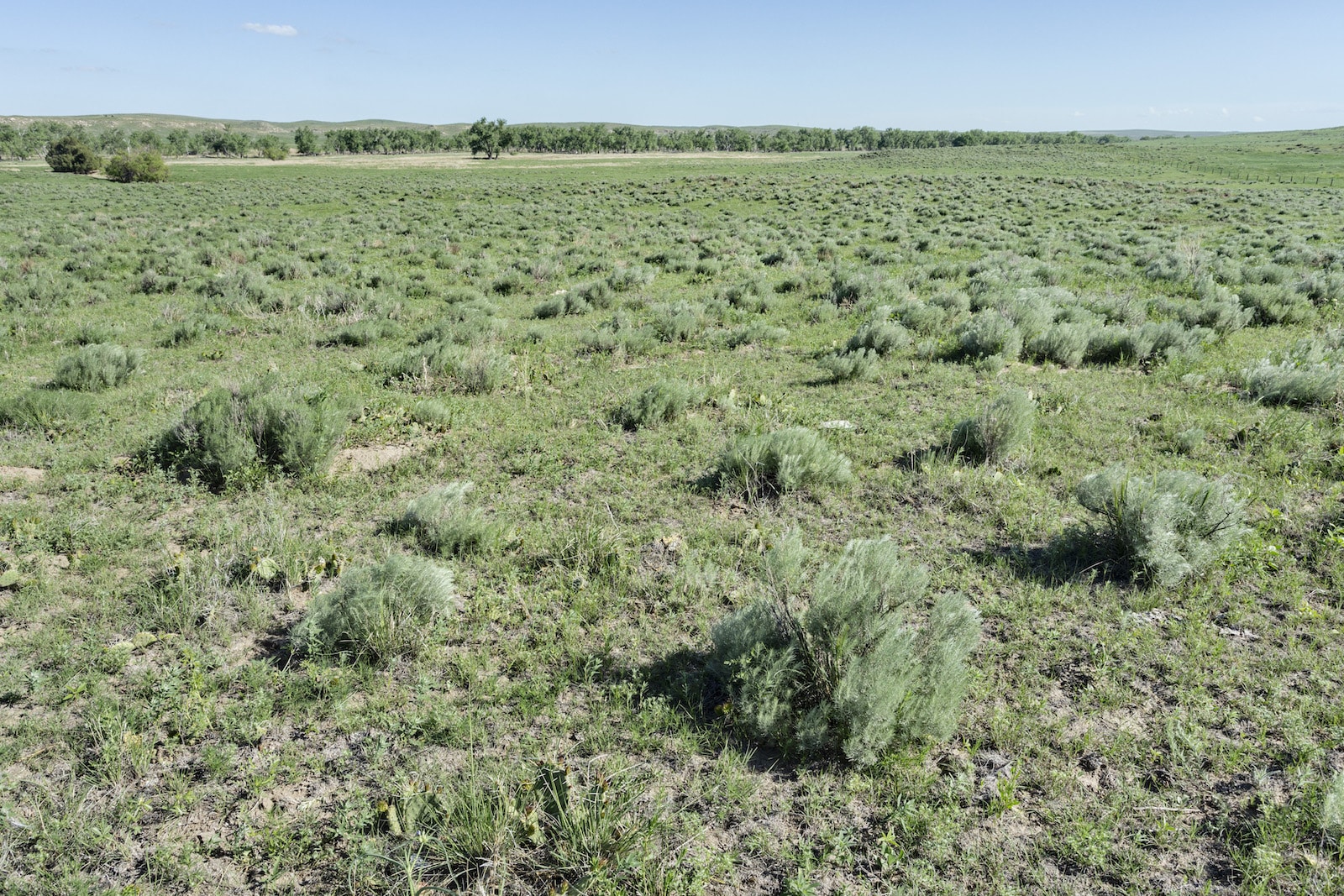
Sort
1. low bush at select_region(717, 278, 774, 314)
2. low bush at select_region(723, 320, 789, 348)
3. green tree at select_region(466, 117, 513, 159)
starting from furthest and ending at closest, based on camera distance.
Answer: green tree at select_region(466, 117, 513, 159), low bush at select_region(717, 278, 774, 314), low bush at select_region(723, 320, 789, 348)

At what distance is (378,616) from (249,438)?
3.46 metres

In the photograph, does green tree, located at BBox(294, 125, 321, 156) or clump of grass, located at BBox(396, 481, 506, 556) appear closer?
clump of grass, located at BBox(396, 481, 506, 556)

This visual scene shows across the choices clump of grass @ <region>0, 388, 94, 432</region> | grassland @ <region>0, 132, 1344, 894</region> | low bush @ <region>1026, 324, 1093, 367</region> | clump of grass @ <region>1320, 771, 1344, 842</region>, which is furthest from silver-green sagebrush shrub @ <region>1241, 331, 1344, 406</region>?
clump of grass @ <region>0, 388, 94, 432</region>

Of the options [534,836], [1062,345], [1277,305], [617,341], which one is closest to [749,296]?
[617,341]

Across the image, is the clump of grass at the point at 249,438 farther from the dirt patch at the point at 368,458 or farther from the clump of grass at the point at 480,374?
the clump of grass at the point at 480,374

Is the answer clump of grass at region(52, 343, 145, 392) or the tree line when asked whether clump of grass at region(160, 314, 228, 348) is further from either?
the tree line

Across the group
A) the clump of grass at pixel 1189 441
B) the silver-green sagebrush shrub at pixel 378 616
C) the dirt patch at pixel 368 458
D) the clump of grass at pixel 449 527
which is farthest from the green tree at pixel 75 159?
the clump of grass at pixel 1189 441

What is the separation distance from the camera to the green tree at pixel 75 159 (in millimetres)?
63156

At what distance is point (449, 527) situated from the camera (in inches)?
209

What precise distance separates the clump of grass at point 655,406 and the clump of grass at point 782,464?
64.2 inches

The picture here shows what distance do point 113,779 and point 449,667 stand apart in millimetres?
1613

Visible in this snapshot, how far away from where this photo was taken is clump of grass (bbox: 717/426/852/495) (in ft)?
20.5

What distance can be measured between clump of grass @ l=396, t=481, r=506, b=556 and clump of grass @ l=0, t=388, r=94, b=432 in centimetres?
508

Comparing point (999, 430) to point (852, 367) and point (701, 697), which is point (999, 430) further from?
point (701, 697)
